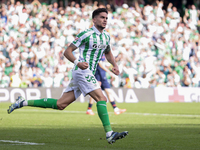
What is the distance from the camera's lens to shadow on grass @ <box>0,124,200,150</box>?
6.09 m

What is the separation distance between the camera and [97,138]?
721 centimetres

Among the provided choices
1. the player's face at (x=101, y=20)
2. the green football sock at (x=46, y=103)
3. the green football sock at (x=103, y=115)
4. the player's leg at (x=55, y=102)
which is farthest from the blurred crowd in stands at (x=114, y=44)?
the green football sock at (x=103, y=115)

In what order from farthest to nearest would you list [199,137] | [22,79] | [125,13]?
[125,13], [22,79], [199,137]

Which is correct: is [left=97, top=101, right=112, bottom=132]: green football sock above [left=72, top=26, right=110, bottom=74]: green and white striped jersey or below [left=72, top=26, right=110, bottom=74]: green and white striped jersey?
below

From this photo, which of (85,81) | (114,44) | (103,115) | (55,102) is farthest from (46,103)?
(114,44)

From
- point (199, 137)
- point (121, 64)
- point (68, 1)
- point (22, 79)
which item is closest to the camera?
point (199, 137)

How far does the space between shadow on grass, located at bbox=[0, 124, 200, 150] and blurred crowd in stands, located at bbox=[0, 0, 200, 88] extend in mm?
12032

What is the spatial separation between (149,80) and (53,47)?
5540 millimetres

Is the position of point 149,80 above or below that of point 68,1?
below

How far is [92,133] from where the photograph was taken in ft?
26.3

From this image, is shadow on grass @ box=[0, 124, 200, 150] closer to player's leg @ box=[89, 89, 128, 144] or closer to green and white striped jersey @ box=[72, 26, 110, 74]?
player's leg @ box=[89, 89, 128, 144]

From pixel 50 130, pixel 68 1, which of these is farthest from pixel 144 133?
pixel 68 1

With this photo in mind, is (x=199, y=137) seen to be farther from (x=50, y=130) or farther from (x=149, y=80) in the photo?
(x=149, y=80)

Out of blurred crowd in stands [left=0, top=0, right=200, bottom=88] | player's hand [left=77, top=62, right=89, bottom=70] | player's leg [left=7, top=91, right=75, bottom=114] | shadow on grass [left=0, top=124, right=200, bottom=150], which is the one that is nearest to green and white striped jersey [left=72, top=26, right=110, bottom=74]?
player's hand [left=77, top=62, right=89, bottom=70]
